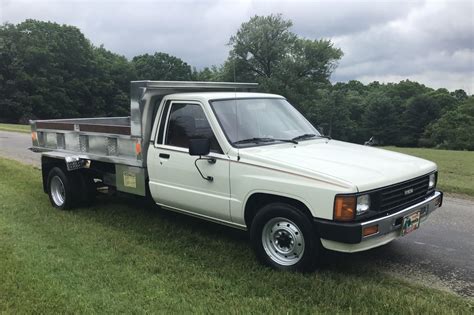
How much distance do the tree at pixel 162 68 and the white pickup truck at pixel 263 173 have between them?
266 feet

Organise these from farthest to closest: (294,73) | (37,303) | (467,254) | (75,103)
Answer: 1. (75,103)
2. (294,73)
3. (467,254)
4. (37,303)

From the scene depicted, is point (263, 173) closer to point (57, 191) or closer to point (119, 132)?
point (119, 132)

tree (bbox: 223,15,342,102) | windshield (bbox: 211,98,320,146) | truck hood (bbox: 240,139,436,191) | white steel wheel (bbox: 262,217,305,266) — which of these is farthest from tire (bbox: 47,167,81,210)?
tree (bbox: 223,15,342,102)

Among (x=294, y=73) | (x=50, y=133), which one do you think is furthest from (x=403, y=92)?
(x=50, y=133)

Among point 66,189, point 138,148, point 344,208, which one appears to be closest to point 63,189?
point 66,189

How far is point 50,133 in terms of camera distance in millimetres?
7949

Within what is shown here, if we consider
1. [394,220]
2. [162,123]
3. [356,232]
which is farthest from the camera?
[162,123]

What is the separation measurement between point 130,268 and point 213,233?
153 cm

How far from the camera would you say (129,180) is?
20.9 feet

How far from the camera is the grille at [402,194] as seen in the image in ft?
14.4

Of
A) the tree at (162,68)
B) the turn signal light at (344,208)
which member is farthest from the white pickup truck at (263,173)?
the tree at (162,68)

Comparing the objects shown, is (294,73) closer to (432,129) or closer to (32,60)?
(432,129)

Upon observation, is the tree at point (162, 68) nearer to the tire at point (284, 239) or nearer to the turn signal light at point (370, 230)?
the tire at point (284, 239)

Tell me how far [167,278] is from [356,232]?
1872mm
